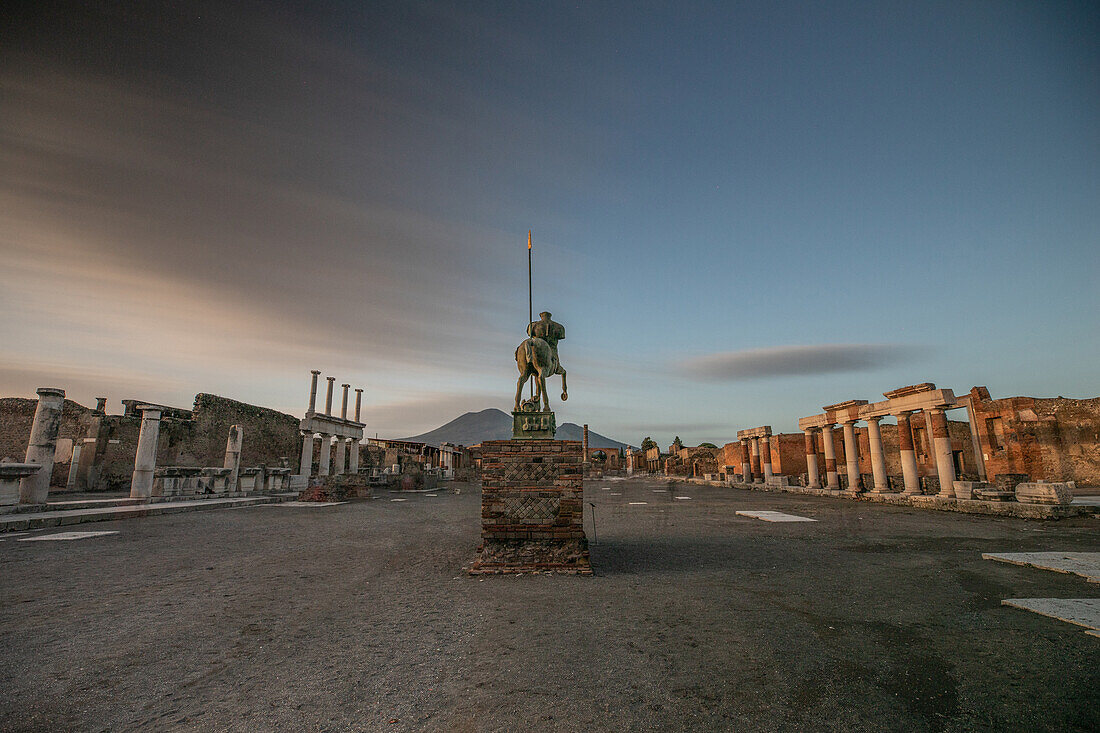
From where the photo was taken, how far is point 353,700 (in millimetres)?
2463

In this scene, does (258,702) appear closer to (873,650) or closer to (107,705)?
(107,705)

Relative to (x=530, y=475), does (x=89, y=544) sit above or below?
below

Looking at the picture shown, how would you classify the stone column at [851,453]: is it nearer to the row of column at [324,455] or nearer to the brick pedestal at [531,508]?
the brick pedestal at [531,508]

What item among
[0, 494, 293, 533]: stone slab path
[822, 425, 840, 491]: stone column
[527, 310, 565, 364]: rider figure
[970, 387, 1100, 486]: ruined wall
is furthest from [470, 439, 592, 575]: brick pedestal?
[970, 387, 1100, 486]: ruined wall

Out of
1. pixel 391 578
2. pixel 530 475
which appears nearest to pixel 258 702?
pixel 391 578

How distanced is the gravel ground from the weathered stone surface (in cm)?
754

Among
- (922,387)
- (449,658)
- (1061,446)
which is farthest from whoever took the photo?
(1061,446)

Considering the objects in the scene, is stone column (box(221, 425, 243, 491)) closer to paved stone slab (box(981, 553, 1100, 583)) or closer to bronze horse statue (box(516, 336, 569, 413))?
bronze horse statue (box(516, 336, 569, 413))

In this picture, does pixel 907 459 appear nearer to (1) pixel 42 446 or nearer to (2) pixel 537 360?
(2) pixel 537 360

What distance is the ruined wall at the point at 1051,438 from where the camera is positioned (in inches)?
917

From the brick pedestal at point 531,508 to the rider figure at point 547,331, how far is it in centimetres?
237

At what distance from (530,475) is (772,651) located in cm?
343

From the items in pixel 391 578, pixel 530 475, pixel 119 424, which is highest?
pixel 119 424

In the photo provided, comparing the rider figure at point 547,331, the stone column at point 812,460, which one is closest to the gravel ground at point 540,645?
the rider figure at point 547,331
